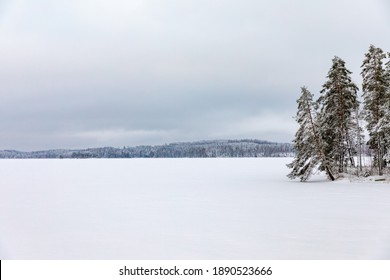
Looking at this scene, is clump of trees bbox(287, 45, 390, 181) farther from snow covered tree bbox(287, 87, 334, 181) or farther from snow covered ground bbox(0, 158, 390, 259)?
snow covered ground bbox(0, 158, 390, 259)

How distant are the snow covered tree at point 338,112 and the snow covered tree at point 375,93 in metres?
1.31

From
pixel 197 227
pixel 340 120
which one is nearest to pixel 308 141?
pixel 340 120

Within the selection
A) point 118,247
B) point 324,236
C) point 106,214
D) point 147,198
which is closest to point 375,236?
point 324,236

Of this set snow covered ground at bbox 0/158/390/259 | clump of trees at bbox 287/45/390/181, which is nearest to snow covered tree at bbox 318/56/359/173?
clump of trees at bbox 287/45/390/181

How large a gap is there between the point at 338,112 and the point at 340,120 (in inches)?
33.8

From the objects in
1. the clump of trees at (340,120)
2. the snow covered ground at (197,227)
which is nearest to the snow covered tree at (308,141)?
the clump of trees at (340,120)

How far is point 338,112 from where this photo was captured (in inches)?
1647

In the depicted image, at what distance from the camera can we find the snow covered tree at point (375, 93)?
39.8 metres

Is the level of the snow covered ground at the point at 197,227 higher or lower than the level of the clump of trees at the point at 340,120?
lower

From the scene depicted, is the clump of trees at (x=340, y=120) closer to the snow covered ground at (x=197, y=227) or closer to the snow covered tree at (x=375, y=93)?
the snow covered tree at (x=375, y=93)

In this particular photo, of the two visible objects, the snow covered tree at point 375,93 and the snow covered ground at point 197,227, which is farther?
the snow covered tree at point 375,93

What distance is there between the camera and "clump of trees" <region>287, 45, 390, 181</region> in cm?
4009

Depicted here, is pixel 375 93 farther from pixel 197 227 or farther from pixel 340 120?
pixel 197 227

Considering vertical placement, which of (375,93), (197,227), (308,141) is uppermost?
(375,93)
